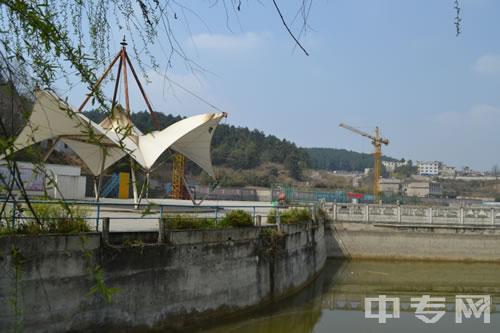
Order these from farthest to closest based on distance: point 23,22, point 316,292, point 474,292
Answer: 1. point 474,292
2. point 316,292
3. point 23,22

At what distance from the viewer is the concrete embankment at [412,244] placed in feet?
89.4

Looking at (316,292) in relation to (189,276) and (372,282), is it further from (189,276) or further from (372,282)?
(189,276)

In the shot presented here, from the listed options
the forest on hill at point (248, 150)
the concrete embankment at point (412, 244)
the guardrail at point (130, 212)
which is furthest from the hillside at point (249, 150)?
the guardrail at point (130, 212)

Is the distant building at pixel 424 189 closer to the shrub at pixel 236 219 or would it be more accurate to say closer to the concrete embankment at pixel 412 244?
the concrete embankment at pixel 412 244

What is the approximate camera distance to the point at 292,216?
60.2 ft

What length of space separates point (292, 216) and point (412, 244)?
463 inches

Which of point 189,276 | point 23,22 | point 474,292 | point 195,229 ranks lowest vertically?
point 474,292

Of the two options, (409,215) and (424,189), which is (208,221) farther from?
(424,189)

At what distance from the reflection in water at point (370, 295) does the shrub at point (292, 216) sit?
2489 millimetres

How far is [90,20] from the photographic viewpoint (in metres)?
2.46

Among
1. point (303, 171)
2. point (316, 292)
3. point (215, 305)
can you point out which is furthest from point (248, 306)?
point (303, 171)

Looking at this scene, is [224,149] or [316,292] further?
[224,149]

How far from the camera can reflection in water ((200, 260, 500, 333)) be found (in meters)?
13.6

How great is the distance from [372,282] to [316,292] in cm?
394
